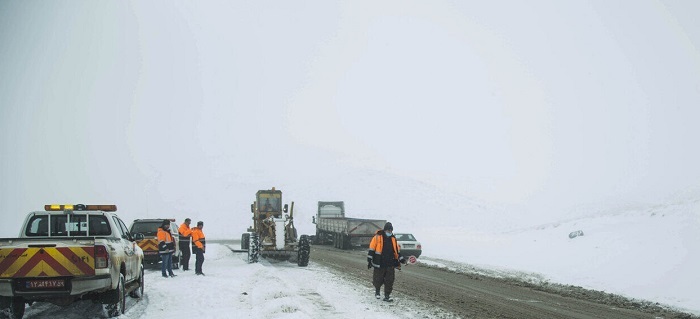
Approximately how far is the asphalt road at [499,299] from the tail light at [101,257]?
6.28 metres

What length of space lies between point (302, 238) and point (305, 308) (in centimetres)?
1123

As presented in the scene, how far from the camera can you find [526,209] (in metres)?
91.7

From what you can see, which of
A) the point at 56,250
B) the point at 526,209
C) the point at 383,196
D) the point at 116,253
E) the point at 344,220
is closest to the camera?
the point at 56,250

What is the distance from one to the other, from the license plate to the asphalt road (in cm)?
689

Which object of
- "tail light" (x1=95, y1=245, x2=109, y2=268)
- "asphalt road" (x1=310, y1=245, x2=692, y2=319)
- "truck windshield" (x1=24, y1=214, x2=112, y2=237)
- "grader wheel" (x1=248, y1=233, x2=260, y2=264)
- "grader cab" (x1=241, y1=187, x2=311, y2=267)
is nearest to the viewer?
"tail light" (x1=95, y1=245, x2=109, y2=268)

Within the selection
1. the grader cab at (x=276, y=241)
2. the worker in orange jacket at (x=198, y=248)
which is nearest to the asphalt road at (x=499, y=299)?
the grader cab at (x=276, y=241)

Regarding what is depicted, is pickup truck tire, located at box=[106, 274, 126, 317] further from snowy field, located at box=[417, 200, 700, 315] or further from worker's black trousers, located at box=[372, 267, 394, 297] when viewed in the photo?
snowy field, located at box=[417, 200, 700, 315]

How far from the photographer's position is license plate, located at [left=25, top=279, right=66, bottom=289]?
958cm

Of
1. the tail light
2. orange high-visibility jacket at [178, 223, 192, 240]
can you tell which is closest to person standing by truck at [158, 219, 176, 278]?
orange high-visibility jacket at [178, 223, 192, 240]

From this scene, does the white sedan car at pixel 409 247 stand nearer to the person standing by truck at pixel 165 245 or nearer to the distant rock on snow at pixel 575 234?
the distant rock on snow at pixel 575 234

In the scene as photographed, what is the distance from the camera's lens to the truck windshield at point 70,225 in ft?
37.9

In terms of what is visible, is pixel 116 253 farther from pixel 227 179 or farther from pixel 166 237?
pixel 227 179

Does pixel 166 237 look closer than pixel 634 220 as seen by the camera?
Yes

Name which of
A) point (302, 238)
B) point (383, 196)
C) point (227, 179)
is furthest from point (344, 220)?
point (227, 179)
